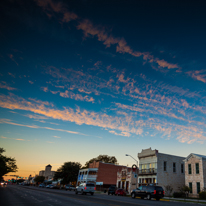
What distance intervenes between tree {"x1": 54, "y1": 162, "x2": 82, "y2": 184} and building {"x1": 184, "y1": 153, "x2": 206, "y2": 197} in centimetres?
5738

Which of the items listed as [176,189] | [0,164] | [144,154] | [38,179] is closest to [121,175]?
[144,154]

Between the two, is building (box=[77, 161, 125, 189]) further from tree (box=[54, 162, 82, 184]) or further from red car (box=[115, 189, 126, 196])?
red car (box=[115, 189, 126, 196])

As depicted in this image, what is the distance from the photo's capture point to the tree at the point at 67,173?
85.3m

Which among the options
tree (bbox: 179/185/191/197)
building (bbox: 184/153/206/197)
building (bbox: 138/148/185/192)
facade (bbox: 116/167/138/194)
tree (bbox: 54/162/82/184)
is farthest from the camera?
tree (bbox: 54/162/82/184)

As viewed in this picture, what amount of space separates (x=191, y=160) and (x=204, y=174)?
13.3ft

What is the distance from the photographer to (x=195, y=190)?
38875 mm

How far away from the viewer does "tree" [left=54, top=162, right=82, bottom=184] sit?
85.3 m

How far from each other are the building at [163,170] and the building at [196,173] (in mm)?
6704

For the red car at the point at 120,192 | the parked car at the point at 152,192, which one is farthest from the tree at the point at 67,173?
the parked car at the point at 152,192

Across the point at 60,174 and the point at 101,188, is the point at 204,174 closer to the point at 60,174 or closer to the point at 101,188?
the point at 101,188

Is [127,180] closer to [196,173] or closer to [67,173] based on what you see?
[196,173]

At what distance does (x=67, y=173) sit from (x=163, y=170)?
5164cm

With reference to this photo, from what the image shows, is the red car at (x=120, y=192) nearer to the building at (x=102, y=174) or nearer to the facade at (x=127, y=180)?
the facade at (x=127, y=180)

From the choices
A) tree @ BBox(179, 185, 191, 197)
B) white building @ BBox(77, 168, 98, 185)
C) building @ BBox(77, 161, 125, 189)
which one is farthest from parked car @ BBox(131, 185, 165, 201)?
white building @ BBox(77, 168, 98, 185)
